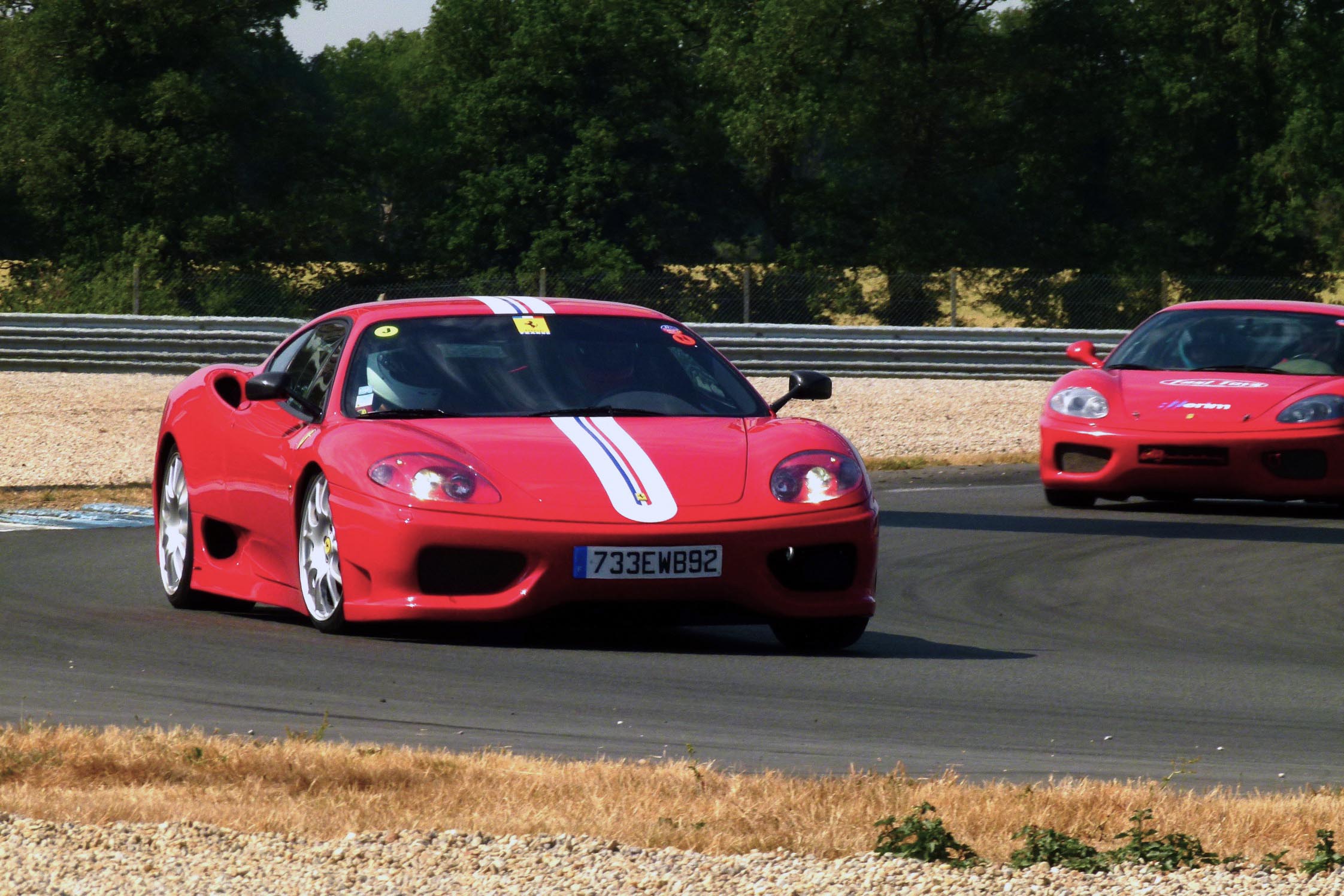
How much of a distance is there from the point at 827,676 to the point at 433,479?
58.0 inches

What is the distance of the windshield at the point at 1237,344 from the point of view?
1331cm

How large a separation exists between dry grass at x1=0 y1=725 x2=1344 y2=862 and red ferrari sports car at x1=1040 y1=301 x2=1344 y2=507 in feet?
25.8

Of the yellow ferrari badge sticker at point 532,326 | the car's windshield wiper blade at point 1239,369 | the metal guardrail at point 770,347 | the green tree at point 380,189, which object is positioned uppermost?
the green tree at point 380,189

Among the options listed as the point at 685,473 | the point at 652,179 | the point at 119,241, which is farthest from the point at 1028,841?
the point at 652,179

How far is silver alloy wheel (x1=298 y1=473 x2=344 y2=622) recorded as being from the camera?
736 cm

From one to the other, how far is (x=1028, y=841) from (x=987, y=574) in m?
5.90

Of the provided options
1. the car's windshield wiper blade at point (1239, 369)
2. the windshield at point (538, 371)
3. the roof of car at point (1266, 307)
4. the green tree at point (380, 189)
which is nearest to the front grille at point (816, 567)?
the windshield at point (538, 371)

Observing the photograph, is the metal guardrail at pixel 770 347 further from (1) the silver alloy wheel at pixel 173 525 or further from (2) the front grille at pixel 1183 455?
(1) the silver alloy wheel at pixel 173 525

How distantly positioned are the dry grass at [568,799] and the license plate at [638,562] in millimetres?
1705

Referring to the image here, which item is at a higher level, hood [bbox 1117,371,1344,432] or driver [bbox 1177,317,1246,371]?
driver [bbox 1177,317,1246,371]

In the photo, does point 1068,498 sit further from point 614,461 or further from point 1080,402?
point 614,461

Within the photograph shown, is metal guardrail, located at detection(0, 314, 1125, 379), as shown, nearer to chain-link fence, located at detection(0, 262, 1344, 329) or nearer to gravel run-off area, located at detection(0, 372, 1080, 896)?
chain-link fence, located at detection(0, 262, 1344, 329)

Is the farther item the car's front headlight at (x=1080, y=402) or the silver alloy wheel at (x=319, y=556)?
the car's front headlight at (x=1080, y=402)

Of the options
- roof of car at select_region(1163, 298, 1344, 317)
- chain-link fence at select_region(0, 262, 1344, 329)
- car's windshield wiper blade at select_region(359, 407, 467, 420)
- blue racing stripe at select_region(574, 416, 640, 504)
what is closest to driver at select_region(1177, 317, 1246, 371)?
roof of car at select_region(1163, 298, 1344, 317)
